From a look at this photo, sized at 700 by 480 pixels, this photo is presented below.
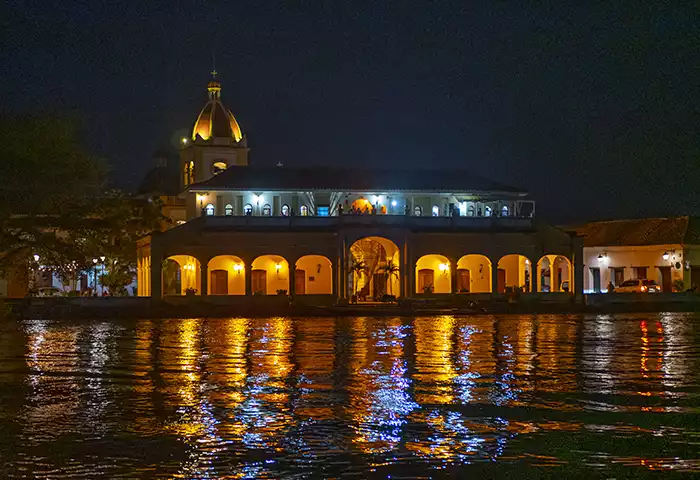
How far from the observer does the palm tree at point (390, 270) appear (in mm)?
56750

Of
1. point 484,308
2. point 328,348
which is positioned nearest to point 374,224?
point 484,308

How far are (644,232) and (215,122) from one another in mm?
30136

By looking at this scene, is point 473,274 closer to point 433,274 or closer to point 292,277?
point 433,274

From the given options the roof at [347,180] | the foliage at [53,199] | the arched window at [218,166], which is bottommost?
the foliage at [53,199]

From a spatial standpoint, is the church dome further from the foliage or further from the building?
the foliage

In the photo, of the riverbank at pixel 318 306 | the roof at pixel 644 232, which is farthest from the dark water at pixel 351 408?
the roof at pixel 644 232

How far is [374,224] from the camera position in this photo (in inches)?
2179

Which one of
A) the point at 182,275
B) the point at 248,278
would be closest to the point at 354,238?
the point at 248,278

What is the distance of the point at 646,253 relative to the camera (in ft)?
221

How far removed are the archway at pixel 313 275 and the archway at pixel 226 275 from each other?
3.16m

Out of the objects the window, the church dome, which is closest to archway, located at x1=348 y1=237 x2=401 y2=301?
the window

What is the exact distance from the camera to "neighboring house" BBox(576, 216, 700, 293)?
64625mm

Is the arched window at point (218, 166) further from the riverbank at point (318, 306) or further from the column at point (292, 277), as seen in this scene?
the riverbank at point (318, 306)

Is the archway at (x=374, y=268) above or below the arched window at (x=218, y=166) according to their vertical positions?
below
